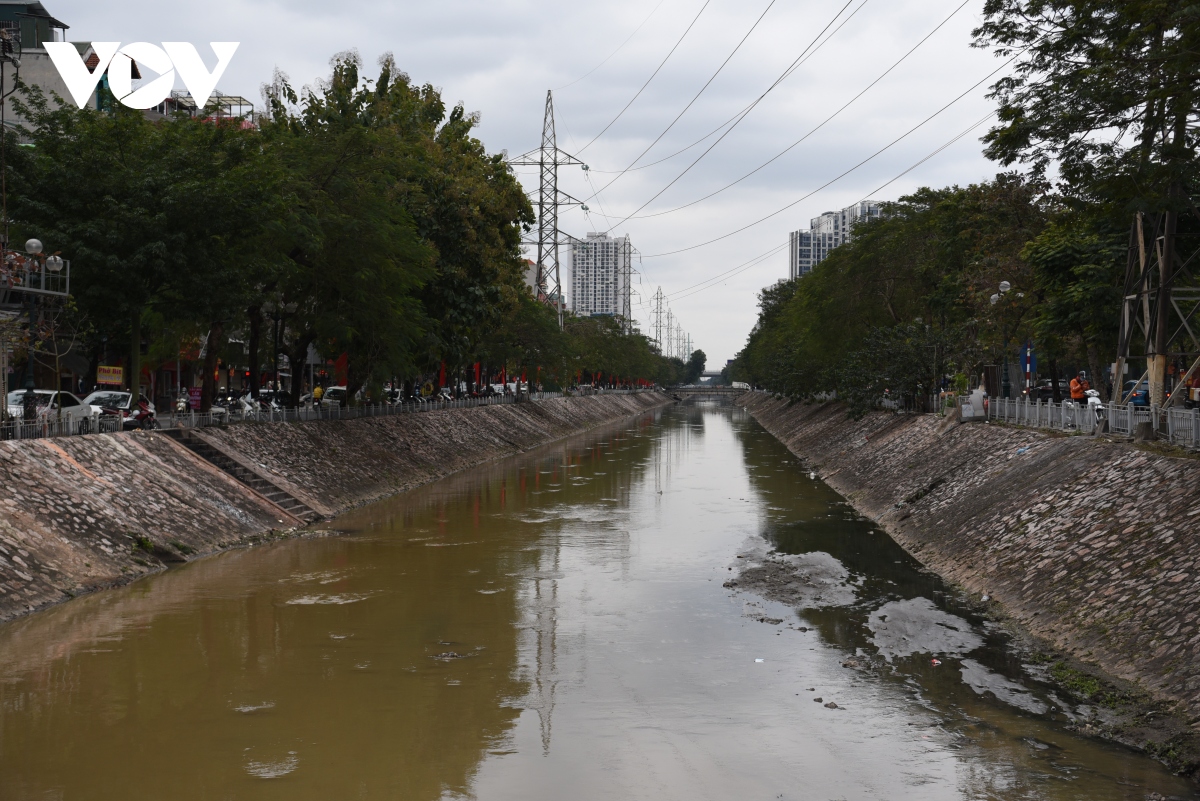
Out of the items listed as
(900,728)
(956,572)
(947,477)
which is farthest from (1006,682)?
(947,477)

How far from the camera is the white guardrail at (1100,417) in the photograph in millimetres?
19516

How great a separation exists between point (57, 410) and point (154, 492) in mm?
5111

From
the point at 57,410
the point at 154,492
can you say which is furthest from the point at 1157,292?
the point at 57,410

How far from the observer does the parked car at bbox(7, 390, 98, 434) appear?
2489cm

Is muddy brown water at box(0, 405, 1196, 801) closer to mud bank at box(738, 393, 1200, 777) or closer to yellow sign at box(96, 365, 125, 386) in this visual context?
mud bank at box(738, 393, 1200, 777)

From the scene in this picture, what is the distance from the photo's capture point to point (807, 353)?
69.6m

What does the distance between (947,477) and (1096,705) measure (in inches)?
717

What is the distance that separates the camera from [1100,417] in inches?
961

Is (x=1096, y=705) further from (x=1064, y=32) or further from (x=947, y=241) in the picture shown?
(x=947, y=241)

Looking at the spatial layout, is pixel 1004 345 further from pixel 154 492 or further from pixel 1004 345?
pixel 154 492

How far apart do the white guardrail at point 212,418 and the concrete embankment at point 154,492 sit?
47cm

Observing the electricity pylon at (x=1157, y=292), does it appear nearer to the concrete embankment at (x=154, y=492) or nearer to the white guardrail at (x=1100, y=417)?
the white guardrail at (x=1100, y=417)

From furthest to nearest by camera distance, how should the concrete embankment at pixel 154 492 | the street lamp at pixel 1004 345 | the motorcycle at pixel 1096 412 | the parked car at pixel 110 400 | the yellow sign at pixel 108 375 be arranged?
the yellow sign at pixel 108 375 < the street lamp at pixel 1004 345 < the parked car at pixel 110 400 < the motorcycle at pixel 1096 412 < the concrete embankment at pixel 154 492

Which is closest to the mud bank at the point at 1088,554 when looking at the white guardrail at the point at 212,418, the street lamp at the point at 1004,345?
the street lamp at the point at 1004,345
